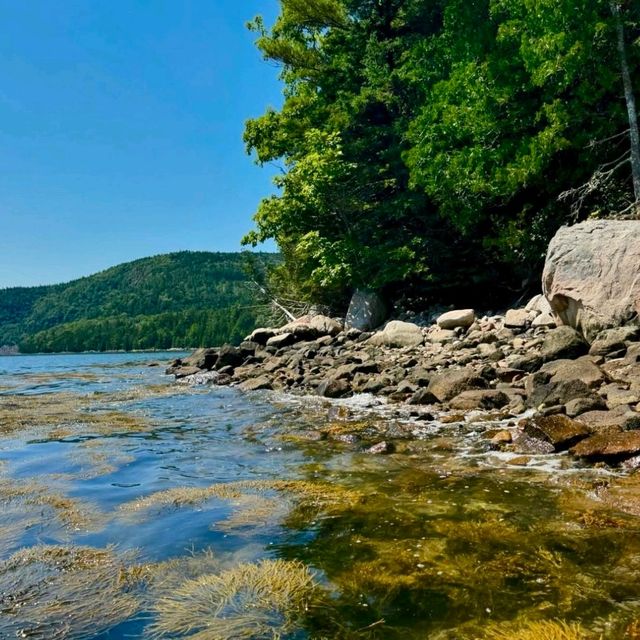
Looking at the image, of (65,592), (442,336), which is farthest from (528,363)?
(65,592)

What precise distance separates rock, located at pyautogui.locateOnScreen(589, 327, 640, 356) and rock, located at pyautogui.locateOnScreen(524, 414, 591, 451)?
416cm

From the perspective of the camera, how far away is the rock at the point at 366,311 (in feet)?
80.7

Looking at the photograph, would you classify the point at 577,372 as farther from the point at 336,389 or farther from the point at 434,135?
the point at 434,135

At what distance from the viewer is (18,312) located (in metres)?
182

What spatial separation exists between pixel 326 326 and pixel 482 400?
16.1m

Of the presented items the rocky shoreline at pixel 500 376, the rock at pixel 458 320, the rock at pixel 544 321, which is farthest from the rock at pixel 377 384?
the rock at pixel 458 320

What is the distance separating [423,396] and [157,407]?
7.53 m

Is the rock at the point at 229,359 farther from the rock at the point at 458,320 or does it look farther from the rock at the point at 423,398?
the rock at the point at 423,398

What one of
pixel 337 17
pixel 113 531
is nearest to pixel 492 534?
pixel 113 531

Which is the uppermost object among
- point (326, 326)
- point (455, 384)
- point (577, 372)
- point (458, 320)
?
point (326, 326)

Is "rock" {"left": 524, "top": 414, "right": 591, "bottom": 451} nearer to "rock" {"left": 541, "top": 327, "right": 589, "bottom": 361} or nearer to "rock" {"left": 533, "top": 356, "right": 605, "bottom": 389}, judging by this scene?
"rock" {"left": 533, "top": 356, "right": 605, "bottom": 389}

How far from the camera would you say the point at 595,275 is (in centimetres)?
1155

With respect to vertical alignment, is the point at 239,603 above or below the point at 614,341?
below

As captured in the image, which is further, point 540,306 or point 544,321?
point 540,306
